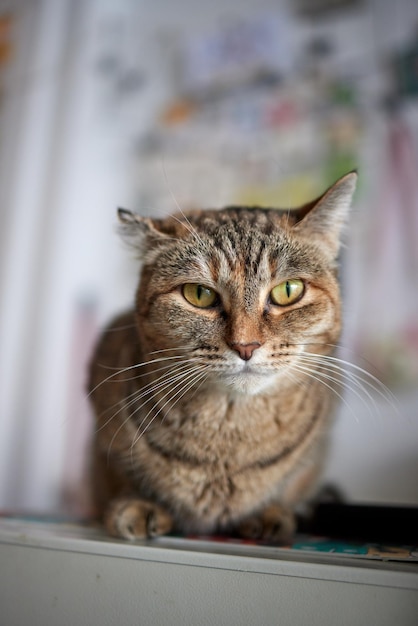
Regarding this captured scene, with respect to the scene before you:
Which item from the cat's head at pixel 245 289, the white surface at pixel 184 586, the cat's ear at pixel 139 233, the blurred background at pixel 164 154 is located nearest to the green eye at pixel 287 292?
the cat's head at pixel 245 289

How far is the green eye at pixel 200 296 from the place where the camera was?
84 cm

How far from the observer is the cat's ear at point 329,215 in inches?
33.7

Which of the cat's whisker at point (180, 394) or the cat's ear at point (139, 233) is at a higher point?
the cat's ear at point (139, 233)

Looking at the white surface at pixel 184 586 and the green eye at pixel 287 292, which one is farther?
the green eye at pixel 287 292

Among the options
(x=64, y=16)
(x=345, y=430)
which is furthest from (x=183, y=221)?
(x=64, y=16)

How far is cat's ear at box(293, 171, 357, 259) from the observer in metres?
0.85

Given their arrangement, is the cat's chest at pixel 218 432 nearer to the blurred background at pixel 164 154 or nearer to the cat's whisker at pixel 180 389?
the cat's whisker at pixel 180 389

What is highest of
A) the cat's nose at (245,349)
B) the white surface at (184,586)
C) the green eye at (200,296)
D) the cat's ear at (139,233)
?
the cat's ear at (139,233)

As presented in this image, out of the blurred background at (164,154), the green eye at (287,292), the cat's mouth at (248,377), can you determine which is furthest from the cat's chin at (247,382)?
the blurred background at (164,154)

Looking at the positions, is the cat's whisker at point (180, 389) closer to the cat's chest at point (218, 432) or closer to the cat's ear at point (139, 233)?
the cat's chest at point (218, 432)

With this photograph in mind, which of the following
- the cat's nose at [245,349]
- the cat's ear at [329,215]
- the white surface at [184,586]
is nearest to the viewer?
the white surface at [184,586]

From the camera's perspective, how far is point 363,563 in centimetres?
62

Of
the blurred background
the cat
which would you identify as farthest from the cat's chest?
the blurred background

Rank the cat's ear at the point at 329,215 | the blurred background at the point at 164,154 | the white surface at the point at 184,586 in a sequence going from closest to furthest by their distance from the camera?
the white surface at the point at 184,586 → the cat's ear at the point at 329,215 → the blurred background at the point at 164,154
